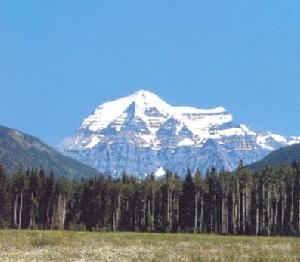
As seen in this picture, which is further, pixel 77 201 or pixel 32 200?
pixel 77 201

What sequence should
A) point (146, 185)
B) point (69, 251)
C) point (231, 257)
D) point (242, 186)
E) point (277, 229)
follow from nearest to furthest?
point (231, 257), point (69, 251), point (277, 229), point (242, 186), point (146, 185)

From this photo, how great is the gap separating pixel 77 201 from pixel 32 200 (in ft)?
70.0

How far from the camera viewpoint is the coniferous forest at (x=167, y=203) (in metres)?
140

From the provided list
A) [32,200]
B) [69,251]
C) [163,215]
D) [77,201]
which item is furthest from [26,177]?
[69,251]

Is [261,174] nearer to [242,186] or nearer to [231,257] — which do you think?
[242,186]

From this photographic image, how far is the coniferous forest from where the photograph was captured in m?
140

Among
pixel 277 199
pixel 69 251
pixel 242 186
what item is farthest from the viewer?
pixel 242 186

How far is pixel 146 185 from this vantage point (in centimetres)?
15788

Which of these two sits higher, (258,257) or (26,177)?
(26,177)

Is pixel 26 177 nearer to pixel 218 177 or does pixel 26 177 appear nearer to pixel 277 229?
pixel 218 177

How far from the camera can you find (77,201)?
6491 inches

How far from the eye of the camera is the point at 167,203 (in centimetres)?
15088

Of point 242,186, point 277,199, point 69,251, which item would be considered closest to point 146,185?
point 242,186

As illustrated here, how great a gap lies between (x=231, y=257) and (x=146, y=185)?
119289mm
